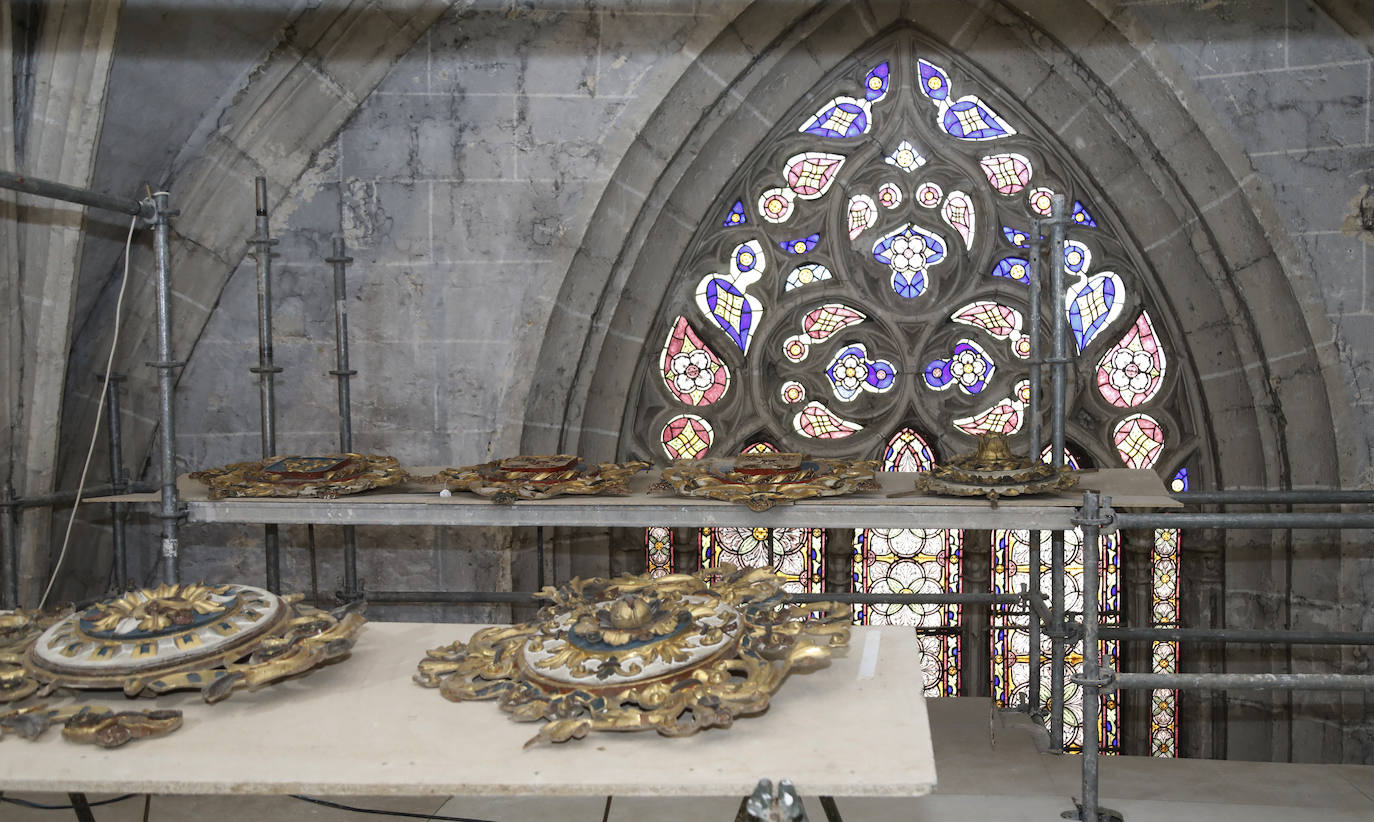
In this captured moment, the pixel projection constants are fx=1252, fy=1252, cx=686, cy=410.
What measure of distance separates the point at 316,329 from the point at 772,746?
13.9ft

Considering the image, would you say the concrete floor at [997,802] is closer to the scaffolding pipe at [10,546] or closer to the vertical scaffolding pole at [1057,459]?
the vertical scaffolding pole at [1057,459]

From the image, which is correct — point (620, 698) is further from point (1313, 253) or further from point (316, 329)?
point (1313, 253)

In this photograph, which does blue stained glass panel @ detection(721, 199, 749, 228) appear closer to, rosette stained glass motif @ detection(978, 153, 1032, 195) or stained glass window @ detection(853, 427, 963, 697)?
rosette stained glass motif @ detection(978, 153, 1032, 195)

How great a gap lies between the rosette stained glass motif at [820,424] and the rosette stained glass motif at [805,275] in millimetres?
607

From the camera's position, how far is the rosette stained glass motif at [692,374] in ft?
20.9

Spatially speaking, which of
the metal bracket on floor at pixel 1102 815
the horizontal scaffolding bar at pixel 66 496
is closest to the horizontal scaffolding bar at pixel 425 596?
the horizontal scaffolding bar at pixel 66 496

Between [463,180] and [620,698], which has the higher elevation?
[463,180]

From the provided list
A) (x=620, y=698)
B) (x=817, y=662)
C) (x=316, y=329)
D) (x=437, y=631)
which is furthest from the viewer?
(x=316, y=329)

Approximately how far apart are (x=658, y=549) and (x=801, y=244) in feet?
5.62

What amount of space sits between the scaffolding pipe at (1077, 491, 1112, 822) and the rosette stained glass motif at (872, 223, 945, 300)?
2.72m

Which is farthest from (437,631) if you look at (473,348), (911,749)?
(473,348)

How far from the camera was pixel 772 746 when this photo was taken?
2.21 metres

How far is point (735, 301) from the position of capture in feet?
20.9

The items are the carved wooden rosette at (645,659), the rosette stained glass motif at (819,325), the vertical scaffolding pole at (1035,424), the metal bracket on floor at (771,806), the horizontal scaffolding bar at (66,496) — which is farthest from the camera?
the rosette stained glass motif at (819,325)
